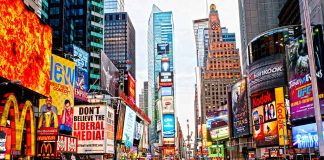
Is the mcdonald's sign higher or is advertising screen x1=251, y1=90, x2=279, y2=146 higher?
advertising screen x1=251, y1=90, x2=279, y2=146

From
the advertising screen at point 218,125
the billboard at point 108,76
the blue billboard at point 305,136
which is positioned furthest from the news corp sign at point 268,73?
the advertising screen at point 218,125

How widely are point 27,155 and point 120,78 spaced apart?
60524mm

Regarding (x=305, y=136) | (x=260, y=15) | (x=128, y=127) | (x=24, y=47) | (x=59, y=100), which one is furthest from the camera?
(x=260, y=15)

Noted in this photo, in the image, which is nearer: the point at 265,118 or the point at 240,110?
the point at 265,118

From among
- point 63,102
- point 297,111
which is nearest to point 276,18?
point 297,111

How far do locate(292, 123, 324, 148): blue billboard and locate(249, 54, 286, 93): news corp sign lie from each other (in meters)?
15.9

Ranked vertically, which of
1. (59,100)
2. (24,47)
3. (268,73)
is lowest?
(59,100)

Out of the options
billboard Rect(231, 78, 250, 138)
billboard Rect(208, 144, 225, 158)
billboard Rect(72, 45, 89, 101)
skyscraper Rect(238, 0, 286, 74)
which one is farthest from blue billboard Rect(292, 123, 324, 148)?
billboard Rect(208, 144, 225, 158)

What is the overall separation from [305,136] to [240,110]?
1778 inches

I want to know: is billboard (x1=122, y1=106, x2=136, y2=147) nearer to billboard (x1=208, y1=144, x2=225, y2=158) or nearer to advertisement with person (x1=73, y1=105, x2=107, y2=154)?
advertisement with person (x1=73, y1=105, x2=107, y2=154)

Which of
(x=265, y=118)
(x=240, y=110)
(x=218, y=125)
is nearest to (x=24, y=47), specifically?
(x=265, y=118)

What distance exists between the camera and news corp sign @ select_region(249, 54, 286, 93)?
7744 centimetres

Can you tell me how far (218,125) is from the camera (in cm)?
13838

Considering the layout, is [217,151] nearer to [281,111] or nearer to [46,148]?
[281,111]
